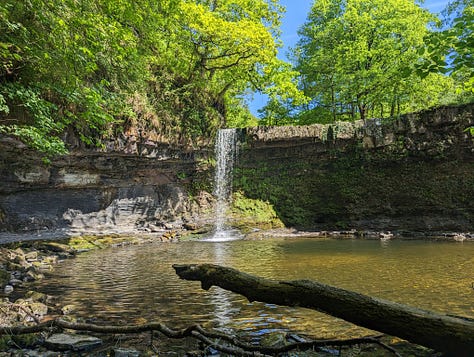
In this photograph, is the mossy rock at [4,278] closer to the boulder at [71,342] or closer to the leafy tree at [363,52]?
the boulder at [71,342]

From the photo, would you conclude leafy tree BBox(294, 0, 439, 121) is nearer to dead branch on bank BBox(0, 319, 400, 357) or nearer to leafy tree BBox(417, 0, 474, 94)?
leafy tree BBox(417, 0, 474, 94)

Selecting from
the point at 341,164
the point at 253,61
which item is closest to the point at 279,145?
the point at 341,164

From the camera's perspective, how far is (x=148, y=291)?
6.97m

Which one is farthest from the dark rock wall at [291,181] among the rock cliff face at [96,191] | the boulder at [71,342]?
the boulder at [71,342]

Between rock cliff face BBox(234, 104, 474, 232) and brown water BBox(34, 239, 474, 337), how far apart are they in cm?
798

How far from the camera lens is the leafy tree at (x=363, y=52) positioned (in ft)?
79.1

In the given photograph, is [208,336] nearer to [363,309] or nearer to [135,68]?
[363,309]

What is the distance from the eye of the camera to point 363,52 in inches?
961

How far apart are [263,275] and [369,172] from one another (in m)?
16.5

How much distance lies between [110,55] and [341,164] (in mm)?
17247

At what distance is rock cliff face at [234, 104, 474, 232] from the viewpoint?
1955 cm

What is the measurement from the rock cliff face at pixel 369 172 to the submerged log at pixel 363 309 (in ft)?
62.0

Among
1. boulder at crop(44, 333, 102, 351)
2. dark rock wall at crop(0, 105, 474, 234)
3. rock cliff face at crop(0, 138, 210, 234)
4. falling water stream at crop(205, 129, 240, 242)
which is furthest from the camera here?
falling water stream at crop(205, 129, 240, 242)

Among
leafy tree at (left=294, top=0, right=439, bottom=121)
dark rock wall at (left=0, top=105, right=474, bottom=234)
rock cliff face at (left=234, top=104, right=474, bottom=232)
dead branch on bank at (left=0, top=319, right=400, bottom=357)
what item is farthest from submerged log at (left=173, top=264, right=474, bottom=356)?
leafy tree at (left=294, top=0, right=439, bottom=121)
